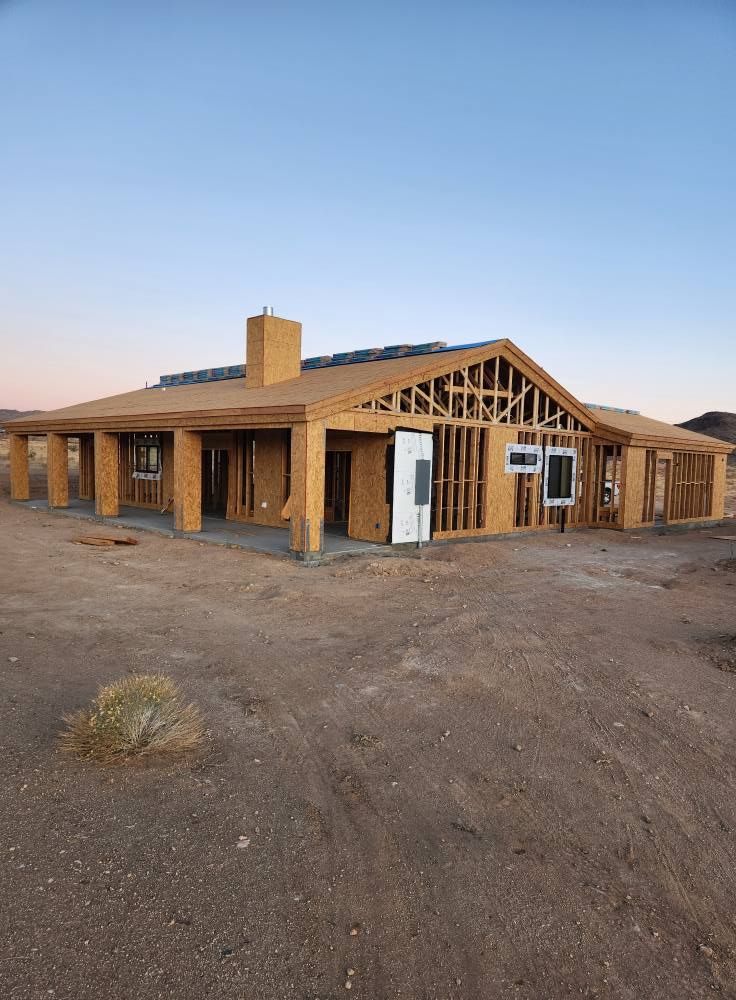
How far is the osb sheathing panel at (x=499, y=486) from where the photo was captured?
16859mm

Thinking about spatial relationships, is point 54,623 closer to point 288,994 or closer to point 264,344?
point 288,994

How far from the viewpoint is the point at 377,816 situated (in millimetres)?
3973

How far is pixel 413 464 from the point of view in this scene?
14.8 m

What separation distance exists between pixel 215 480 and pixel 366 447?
9.05 meters

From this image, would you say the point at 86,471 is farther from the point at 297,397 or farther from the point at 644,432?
the point at 644,432

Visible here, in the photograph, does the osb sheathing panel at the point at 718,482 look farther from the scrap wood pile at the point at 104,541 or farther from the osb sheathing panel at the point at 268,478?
the scrap wood pile at the point at 104,541

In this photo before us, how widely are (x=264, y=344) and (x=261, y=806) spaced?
15097mm

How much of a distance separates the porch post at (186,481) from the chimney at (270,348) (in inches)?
120

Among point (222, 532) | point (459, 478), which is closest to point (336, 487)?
point (222, 532)

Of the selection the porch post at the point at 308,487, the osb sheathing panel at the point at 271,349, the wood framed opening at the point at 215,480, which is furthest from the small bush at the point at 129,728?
the wood framed opening at the point at 215,480

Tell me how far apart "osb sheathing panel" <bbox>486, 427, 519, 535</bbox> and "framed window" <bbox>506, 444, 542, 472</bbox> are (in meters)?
0.15

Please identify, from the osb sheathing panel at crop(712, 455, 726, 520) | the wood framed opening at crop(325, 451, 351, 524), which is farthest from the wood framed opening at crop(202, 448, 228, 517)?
the osb sheathing panel at crop(712, 455, 726, 520)

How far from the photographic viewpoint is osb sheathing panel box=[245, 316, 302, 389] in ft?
57.9

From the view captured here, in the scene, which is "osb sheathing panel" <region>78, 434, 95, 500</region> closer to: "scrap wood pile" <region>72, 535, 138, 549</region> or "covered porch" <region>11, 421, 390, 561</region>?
"covered porch" <region>11, 421, 390, 561</region>
